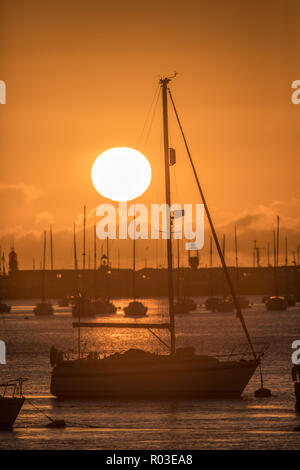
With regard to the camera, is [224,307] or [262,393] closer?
[262,393]

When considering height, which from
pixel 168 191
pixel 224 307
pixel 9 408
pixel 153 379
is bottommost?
pixel 224 307

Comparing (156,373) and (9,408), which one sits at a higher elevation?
(156,373)

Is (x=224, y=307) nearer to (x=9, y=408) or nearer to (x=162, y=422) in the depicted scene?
(x=162, y=422)

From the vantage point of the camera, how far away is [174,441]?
34.2m

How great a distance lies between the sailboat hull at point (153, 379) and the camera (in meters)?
42.3

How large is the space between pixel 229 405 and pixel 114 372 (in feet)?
20.2

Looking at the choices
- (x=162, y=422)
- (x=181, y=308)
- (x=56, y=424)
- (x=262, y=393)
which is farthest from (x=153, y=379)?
(x=181, y=308)

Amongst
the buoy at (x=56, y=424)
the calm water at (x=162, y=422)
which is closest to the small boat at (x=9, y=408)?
the calm water at (x=162, y=422)

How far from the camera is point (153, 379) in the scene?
140ft

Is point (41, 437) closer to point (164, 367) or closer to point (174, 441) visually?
point (174, 441)

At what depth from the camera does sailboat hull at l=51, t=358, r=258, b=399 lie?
42344 millimetres

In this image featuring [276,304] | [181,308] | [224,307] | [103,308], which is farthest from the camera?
[276,304]

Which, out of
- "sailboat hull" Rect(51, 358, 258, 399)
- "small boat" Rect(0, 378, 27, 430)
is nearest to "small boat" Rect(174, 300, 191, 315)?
"sailboat hull" Rect(51, 358, 258, 399)
